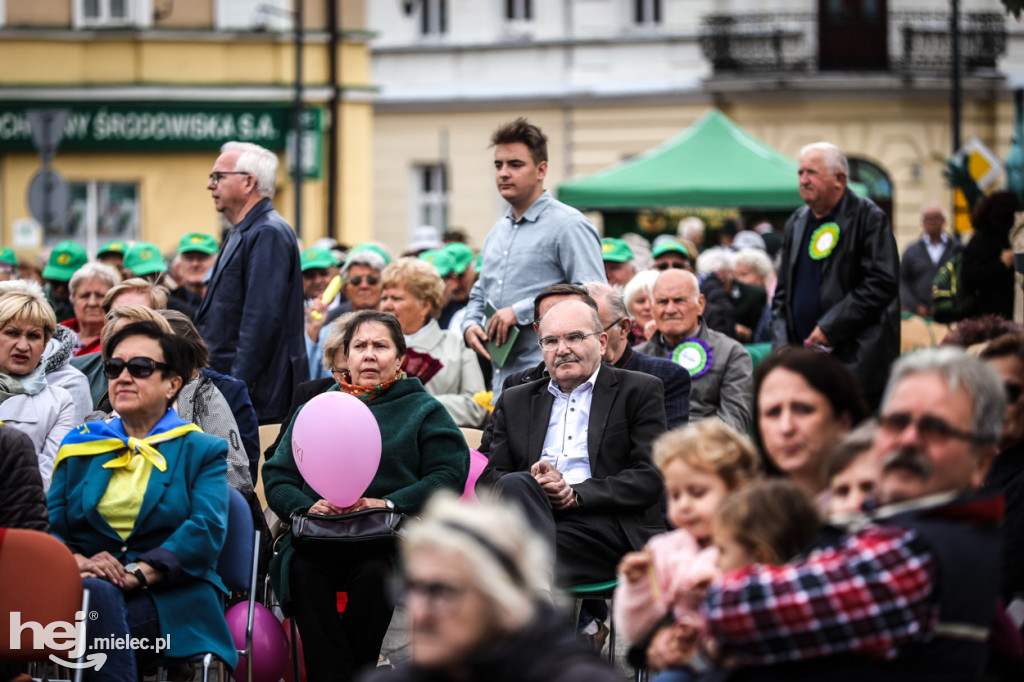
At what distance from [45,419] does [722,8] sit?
24310mm

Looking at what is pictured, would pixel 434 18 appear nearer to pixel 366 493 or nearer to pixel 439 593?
pixel 366 493

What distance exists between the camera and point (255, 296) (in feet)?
23.5

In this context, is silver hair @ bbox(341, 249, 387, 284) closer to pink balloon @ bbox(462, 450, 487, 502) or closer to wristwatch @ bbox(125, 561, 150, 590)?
pink balloon @ bbox(462, 450, 487, 502)

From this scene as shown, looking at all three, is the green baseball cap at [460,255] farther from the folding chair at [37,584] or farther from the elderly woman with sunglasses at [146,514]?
the folding chair at [37,584]

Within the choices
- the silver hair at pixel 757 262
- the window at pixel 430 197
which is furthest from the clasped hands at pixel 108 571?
the window at pixel 430 197

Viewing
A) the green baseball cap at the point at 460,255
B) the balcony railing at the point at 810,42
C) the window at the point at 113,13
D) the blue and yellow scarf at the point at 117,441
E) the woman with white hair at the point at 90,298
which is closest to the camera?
the blue and yellow scarf at the point at 117,441

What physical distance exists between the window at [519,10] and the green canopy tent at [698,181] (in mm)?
12522

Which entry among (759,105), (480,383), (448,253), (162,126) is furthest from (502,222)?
(759,105)

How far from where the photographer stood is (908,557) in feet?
9.86

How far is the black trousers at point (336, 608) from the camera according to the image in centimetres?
559

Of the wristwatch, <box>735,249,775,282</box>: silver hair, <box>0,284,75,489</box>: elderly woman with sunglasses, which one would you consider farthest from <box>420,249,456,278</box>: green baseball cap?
the wristwatch

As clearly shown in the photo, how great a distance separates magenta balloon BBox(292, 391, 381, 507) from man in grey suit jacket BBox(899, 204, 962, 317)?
34.5ft

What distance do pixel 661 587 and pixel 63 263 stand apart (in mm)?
7824

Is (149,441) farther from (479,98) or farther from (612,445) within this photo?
(479,98)
